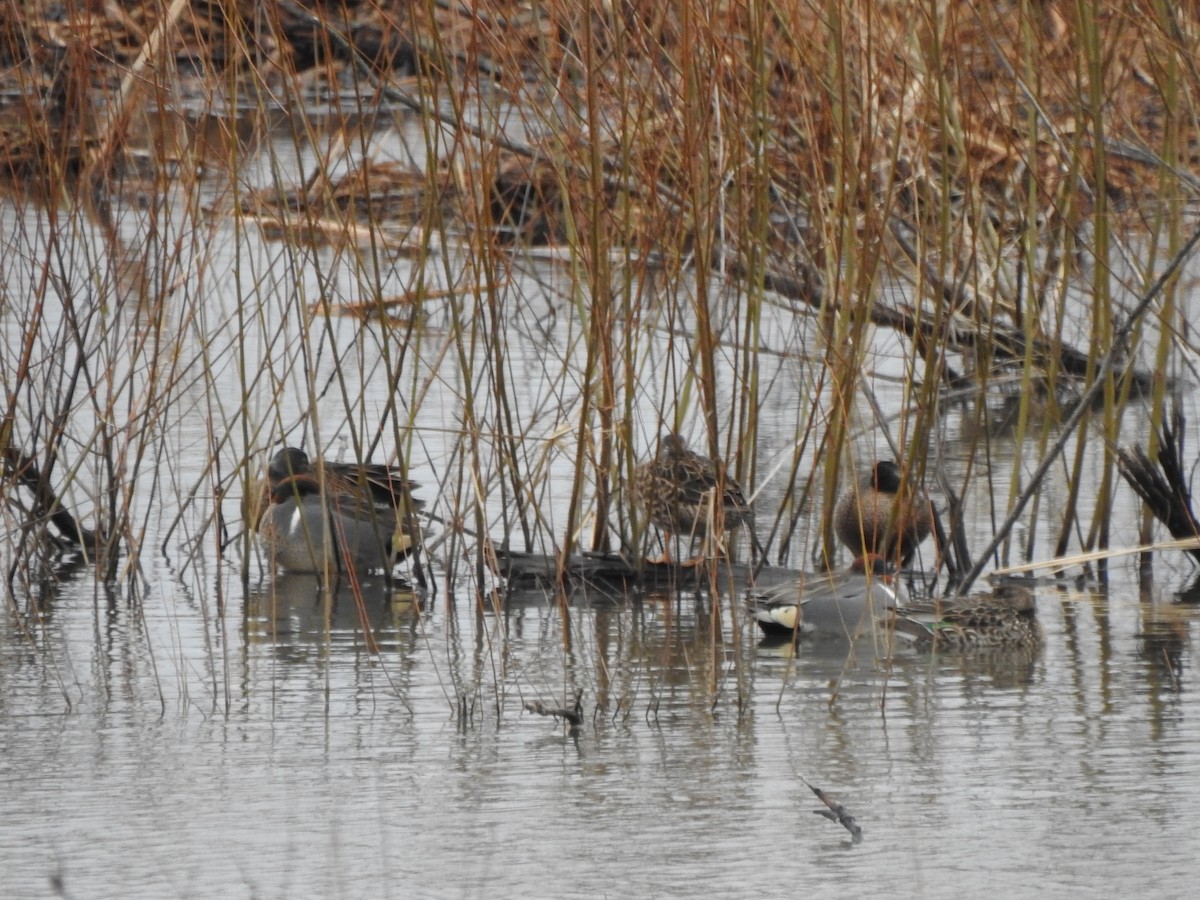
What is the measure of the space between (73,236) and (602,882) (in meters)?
3.09

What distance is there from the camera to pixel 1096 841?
4.49m

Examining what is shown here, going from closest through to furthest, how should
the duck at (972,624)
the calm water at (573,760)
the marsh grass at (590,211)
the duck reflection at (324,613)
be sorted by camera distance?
the calm water at (573,760) → the marsh grass at (590,211) → the duck at (972,624) → the duck reflection at (324,613)

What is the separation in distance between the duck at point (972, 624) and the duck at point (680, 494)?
1.99ft

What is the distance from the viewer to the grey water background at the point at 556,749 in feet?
14.2

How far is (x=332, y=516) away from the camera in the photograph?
7484mm

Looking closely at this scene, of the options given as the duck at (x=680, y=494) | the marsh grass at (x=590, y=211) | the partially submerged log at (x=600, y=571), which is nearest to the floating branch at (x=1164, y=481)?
the marsh grass at (x=590, y=211)

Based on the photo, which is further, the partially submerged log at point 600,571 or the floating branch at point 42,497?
the partially submerged log at point 600,571

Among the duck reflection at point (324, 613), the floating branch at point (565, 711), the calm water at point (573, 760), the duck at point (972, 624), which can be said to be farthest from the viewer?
the duck reflection at point (324, 613)

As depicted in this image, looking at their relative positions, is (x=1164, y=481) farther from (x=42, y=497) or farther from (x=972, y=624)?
(x=42, y=497)

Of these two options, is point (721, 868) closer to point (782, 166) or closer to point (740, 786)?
point (740, 786)

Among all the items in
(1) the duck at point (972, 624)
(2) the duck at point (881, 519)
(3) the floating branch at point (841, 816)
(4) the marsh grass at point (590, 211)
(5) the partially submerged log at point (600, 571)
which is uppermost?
(4) the marsh grass at point (590, 211)

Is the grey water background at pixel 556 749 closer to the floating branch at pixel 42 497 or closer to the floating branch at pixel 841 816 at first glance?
the floating branch at pixel 841 816

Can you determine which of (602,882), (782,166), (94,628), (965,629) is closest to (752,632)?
(965,629)

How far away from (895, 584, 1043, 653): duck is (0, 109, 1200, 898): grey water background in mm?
67
